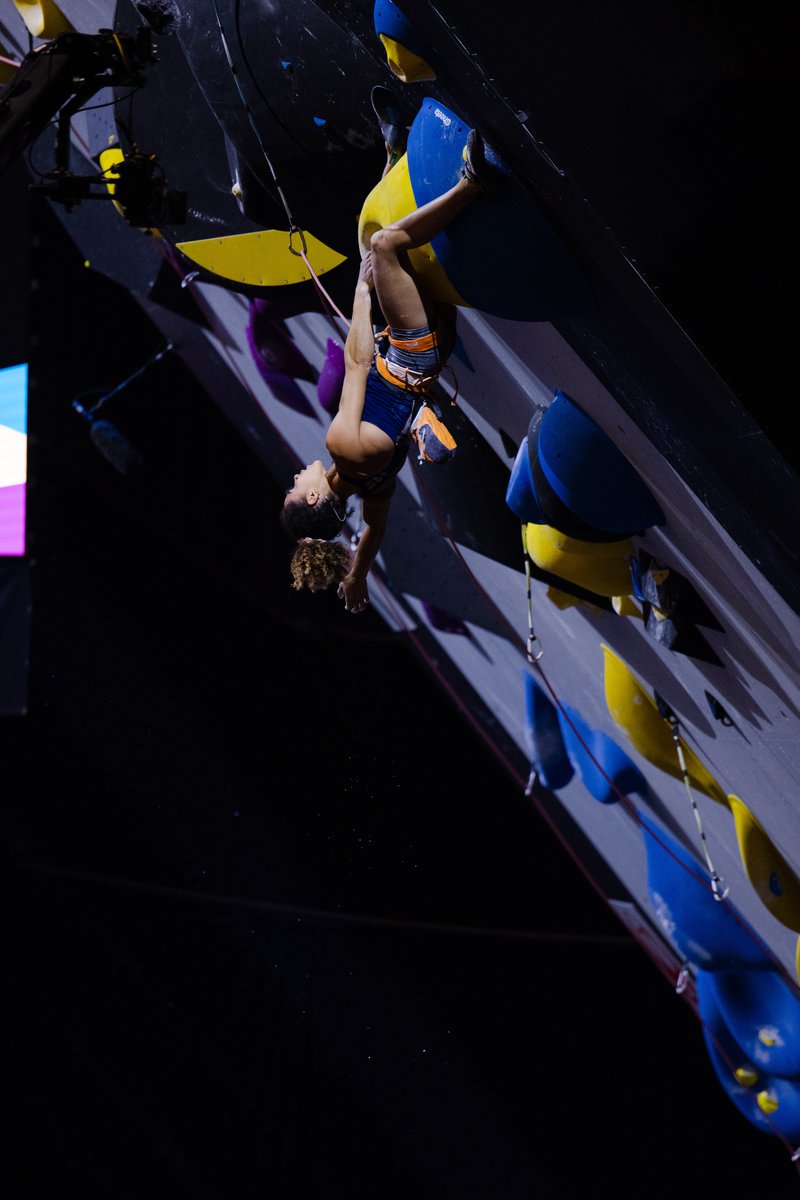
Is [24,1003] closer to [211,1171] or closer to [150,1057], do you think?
[150,1057]

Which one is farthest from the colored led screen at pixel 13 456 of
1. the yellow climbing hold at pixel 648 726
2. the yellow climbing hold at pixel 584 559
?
the yellow climbing hold at pixel 648 726

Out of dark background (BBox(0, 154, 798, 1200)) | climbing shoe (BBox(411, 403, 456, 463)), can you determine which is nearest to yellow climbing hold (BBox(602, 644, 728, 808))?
climbing shoe (BBox(411, 403, 456, 463))

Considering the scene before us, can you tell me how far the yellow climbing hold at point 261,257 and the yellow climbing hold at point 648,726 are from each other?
4.24 ft

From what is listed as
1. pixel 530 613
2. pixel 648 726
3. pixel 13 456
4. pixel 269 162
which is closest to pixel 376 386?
pixel 269 162

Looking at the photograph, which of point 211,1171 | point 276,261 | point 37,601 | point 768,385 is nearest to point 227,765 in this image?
point 37,601

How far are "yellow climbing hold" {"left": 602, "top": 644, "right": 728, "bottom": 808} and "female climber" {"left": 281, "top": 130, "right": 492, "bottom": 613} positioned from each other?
1.17 metres

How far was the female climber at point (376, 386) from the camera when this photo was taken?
67.4 inches

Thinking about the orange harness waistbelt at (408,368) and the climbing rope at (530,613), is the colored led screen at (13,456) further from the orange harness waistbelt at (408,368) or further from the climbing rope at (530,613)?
the orange harness waistbelt at (408,368)

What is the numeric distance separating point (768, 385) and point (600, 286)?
312mm

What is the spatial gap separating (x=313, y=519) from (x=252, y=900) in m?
2.52

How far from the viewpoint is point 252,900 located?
3.96 metres

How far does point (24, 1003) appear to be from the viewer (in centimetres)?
375

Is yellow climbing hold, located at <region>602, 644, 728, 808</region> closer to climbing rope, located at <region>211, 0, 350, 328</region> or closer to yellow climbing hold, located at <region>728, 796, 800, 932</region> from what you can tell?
yellow climbing hold, located at <region>728, 796, 800, 932</region>

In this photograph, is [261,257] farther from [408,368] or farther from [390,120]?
[408,368]
